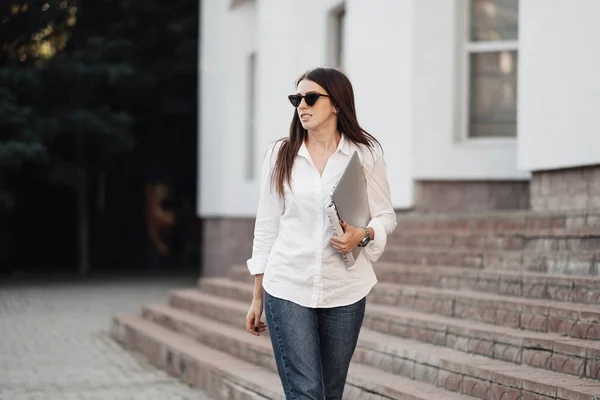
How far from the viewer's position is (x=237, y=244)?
17.9 meters

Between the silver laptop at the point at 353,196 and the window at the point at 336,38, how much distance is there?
10568 mm

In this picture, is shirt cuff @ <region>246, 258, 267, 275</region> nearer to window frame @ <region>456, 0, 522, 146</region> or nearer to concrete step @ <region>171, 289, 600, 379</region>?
concrete step @ <region>171, 289, 600, 379</region>

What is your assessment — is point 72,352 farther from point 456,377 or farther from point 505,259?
point 456,377

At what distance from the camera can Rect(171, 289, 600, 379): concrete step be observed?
5520 millimetres

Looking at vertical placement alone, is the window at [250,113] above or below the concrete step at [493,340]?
above

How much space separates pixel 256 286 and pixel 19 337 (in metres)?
8.64

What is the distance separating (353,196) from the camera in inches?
162

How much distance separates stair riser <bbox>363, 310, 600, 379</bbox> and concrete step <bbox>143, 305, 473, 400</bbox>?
41cm

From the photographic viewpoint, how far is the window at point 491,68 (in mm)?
11812

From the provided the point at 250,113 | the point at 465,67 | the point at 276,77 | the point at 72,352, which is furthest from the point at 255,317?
the point at 250,113

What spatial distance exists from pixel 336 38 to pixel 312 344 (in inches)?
432

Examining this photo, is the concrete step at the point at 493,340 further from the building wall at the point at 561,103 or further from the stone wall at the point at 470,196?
the stone wall at the point at 470,196

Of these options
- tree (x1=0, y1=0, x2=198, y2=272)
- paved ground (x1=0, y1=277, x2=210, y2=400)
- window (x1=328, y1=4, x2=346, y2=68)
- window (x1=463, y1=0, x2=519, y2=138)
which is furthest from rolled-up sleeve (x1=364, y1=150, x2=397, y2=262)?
tree (x1=0, y1=0, x2=198, y2=272)

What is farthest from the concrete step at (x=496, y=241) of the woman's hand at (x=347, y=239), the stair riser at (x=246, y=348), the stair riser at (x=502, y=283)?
the woman's hand at (x=347, y=239)
